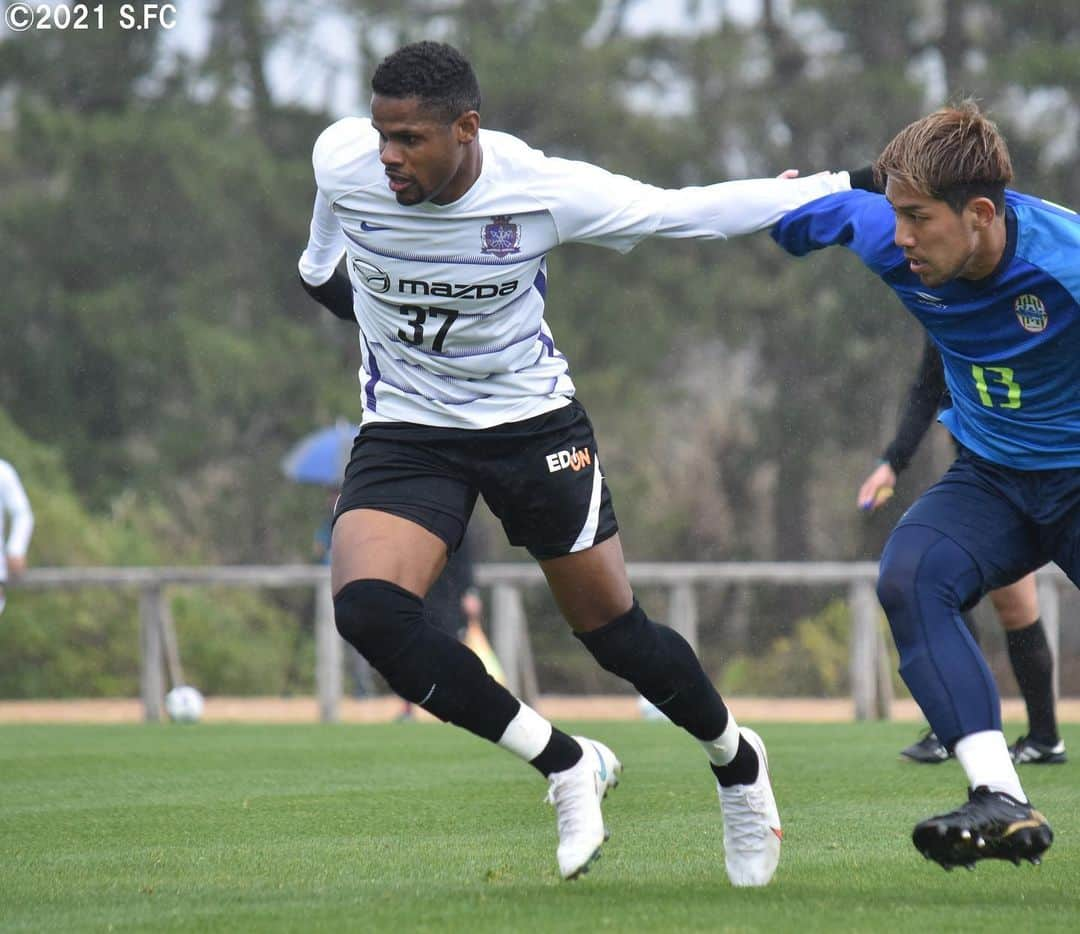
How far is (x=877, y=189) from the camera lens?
5004 millimetres

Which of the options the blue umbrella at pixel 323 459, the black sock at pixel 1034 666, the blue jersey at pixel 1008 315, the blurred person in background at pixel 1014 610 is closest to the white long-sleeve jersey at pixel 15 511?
the blue umbrella at pixel 323 459

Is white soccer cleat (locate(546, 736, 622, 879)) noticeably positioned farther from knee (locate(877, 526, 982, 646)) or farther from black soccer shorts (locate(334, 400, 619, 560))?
knee (locate(877, 526, 982, 646))

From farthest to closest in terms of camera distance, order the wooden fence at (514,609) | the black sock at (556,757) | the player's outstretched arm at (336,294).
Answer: the wooden fence at (514,609) < the player's outstretched arm at (336,294) < the black sock at (556,757)

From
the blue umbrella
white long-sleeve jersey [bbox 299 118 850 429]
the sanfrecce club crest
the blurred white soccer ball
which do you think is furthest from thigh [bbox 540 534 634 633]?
the blue umbrella

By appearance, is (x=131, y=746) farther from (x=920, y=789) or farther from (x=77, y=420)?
(x=77, y=420)

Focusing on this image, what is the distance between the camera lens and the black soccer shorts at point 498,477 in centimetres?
502

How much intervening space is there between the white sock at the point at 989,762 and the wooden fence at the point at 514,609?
9.16 m

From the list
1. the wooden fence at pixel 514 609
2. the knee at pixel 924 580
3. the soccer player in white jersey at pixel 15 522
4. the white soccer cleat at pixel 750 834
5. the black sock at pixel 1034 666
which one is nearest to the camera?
the knee at pixel 924 580

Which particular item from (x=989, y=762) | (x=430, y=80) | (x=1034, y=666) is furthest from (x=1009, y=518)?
(x=1034, y=666)

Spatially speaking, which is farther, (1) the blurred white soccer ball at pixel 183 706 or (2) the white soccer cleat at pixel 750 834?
(1) the blurred white soccer ball at pixel 183 706

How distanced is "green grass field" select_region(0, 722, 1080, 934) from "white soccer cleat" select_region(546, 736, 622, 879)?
0.10 m

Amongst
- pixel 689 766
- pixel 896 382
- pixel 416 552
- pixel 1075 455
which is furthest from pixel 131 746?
pixel 896 382

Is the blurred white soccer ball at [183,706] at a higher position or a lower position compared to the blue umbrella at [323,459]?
lower

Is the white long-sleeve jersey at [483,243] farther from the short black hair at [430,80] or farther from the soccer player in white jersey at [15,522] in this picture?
the soccer player in white jersey at [15,522]
